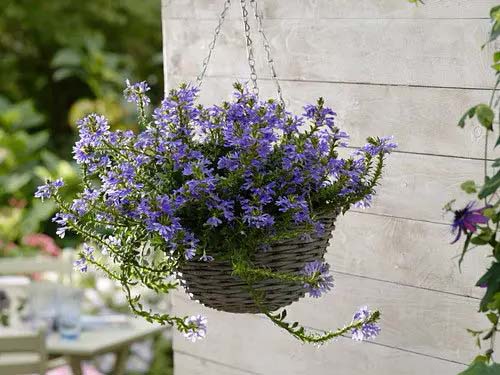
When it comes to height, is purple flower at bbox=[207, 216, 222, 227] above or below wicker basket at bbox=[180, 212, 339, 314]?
Result: above

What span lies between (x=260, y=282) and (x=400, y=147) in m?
0.50

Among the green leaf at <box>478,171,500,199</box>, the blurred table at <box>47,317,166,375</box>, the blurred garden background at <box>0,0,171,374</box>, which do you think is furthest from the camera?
the blurred garden background at <box>0,0,171,374</box>

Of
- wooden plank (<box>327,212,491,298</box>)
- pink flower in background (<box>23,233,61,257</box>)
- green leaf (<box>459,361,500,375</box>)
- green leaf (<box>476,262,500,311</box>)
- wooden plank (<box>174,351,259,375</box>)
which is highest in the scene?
pink flower in background (<box>23,233,61,257</box>)

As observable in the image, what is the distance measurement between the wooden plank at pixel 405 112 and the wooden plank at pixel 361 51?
0.06 feet

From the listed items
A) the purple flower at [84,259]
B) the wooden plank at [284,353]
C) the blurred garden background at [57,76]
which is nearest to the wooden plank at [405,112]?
the wooden plank at [284,353]

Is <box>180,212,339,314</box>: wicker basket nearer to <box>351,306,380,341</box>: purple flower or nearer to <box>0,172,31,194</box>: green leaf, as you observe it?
<box>351,306,380,341</box>: purple flower

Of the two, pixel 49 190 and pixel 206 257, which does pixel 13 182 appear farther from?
pixel 206 257

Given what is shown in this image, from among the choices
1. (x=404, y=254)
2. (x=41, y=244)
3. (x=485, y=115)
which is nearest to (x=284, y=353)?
(x=404, y=254)

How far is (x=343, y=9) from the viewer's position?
1982 mm

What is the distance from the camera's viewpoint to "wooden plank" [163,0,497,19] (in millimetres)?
1789

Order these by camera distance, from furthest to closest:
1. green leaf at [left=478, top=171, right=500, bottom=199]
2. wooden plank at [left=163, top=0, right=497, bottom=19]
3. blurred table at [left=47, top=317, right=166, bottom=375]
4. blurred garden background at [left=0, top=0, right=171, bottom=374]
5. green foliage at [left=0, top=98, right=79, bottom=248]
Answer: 1. blurred garden background at [left=0, top=0, right=171, bottom=374]
2. green foliage at [left=0, top=98, right=79, bottom=248]
3. blurred table at [left=47, top=317, right=166, bottom=375]
4. wooden plank at [left=163, top=0, right=497, bottom=19]
5. green leaf at [left=478, top=171, right=500, bottom=199]

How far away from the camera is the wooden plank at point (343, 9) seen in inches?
70.4

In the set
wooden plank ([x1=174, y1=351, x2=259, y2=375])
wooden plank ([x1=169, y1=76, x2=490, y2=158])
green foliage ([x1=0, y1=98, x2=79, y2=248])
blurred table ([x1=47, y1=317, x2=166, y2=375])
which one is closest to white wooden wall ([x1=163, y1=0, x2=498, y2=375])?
wooden plank ([x1=169, y1=76, x2=490, y2=158])

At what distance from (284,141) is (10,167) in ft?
16.3
